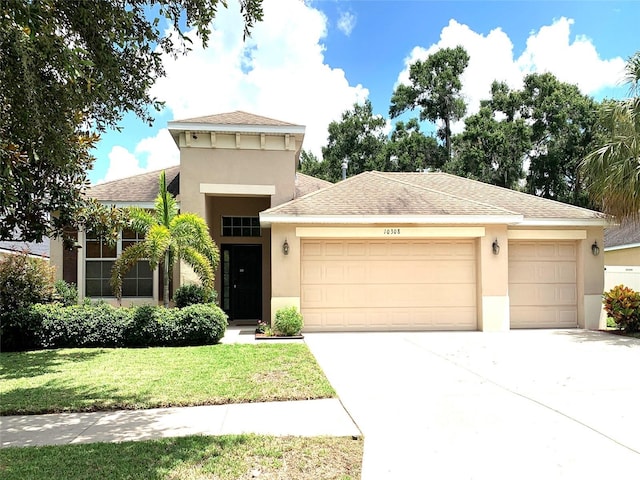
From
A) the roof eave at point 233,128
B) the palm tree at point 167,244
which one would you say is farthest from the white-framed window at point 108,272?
the roof eave at point 233,128

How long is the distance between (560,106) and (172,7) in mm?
29790

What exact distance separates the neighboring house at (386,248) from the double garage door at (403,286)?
0.09 ft

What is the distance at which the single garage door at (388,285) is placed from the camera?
13188 millimetres

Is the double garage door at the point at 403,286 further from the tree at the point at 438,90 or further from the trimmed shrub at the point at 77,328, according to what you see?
the tree at the point at 438,90

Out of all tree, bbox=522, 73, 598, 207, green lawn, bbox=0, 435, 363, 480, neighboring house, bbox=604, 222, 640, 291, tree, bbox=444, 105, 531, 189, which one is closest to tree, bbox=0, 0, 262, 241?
green lawn, bbox=0, 435, 363, 480

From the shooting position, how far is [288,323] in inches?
471

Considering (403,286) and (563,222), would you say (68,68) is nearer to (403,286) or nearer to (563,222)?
(403,286)

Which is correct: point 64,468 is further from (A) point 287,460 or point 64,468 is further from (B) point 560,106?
(B) point 560,106

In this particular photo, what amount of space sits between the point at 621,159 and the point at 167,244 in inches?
450

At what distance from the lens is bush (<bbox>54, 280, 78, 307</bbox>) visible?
1270cm

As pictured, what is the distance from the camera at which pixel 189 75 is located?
7.25 meters

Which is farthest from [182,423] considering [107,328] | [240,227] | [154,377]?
[240,227]

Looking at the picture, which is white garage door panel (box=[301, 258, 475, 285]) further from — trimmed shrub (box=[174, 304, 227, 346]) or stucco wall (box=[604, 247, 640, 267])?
stucco wall (box=[604, 247, 640, 267])

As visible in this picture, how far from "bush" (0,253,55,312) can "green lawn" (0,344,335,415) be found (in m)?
1.60
